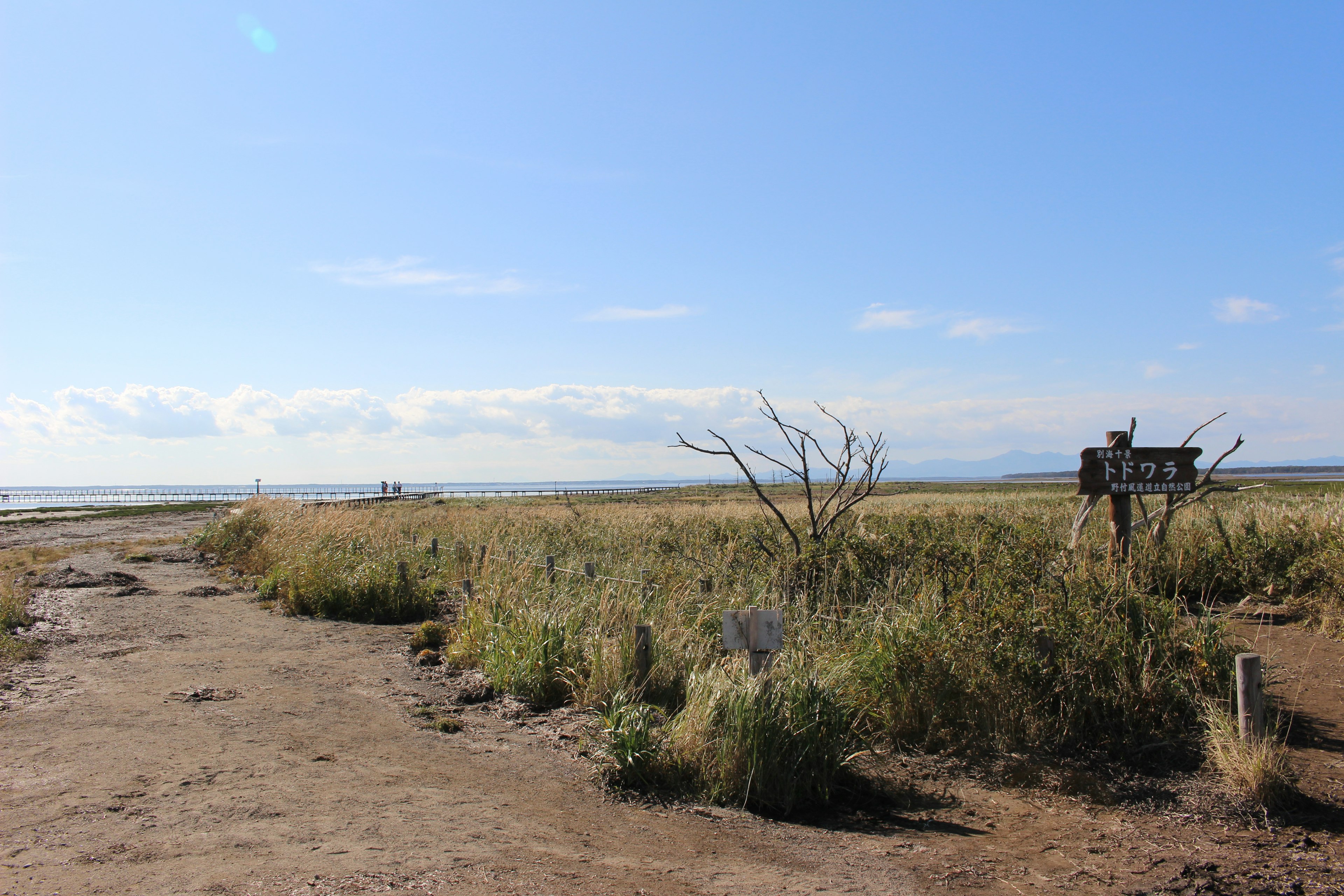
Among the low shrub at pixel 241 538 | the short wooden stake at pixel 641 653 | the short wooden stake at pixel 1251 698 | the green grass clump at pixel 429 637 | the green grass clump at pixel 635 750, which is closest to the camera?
the short wooden stake at pixel 1251 698

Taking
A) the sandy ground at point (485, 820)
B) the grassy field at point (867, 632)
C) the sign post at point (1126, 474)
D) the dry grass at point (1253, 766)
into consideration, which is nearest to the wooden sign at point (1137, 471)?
the sign post at point (1126, 474)

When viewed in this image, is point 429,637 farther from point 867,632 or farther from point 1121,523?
point 1121,523

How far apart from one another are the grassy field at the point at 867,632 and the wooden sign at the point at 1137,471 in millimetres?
834

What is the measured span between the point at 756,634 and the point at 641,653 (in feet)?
5.03

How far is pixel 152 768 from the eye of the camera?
201 inches

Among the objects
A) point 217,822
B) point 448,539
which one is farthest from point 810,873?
point 448,539

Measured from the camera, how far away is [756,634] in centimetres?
546

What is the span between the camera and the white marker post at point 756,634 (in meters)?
5.43

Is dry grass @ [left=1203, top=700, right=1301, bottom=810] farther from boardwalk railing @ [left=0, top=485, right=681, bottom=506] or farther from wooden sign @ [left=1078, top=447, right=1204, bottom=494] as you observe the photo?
boardwalk railing @ [left=0, top=485, right=681, bottom=506]

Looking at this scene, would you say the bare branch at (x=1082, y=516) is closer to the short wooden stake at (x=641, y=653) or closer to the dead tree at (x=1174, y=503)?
the dead tree at (x=1174, y=503)

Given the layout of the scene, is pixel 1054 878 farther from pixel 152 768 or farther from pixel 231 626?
pixel 231 626

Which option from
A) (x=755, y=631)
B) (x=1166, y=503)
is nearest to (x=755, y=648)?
(x=755, y=631)

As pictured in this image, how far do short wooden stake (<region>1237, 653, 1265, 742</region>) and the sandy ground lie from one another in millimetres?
Answer: 436

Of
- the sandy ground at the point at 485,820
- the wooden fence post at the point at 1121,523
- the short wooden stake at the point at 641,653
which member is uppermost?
the wooden fence post at the point at 1121,523
